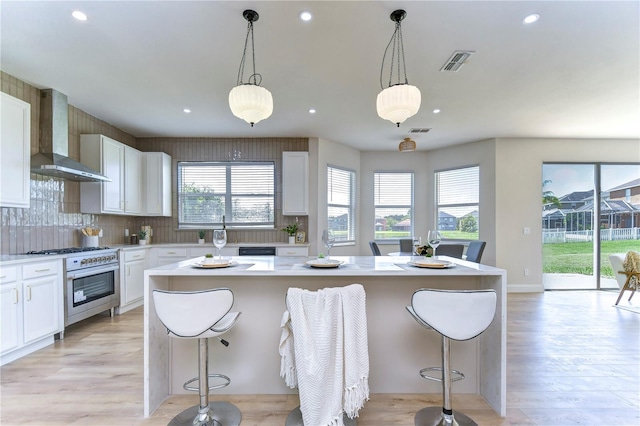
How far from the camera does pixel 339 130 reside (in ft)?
16.8

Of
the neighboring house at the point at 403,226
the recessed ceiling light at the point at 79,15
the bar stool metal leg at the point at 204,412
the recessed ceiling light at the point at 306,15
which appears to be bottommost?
the bar stool metal leg at the point at 204,412

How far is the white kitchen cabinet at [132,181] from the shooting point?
4660 millimetres

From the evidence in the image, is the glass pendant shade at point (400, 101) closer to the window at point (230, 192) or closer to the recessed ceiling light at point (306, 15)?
the recessed ceiling light at point (306, 15)

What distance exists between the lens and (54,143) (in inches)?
139

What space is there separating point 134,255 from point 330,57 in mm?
3842

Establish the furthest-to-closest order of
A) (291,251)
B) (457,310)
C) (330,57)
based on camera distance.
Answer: (291,251) → (330,57) → (457,310)

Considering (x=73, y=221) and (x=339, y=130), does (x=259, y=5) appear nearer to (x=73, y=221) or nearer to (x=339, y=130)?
(x=339, y=130)

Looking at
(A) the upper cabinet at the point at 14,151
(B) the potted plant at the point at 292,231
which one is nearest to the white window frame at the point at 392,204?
(B) the potted plant at the point at 292,231

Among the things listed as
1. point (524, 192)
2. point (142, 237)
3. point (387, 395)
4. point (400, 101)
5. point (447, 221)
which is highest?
Result: point (400, 101)

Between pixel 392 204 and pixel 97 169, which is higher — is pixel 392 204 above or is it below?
below

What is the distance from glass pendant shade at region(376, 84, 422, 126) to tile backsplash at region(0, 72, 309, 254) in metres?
3.43

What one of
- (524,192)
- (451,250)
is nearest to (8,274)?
(451,250)

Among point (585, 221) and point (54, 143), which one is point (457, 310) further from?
point (585, 221)

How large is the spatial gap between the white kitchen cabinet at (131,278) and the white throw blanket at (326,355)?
3.56m
